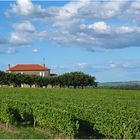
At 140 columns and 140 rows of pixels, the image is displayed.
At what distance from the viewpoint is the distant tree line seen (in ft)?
439

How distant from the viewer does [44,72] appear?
18988cm

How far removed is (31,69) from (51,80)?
2106 inches

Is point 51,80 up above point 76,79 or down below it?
below

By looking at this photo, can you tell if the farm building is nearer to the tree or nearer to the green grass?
the tree

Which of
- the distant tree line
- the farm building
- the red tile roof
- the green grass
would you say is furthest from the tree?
the green grass

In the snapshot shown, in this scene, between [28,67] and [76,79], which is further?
[28,67]

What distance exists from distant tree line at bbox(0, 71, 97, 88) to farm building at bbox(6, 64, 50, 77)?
4352 centimetres

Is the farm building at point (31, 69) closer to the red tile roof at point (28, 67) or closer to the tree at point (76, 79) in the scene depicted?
the red tile roof at point (28, 67)

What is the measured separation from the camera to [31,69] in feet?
637

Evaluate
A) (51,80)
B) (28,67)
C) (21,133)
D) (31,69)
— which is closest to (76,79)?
(51,80)

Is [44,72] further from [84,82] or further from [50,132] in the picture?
[50,132]

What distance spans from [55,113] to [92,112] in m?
1.85

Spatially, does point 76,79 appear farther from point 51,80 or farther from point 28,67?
point 28,67

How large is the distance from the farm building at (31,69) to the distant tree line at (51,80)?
4352 cm
